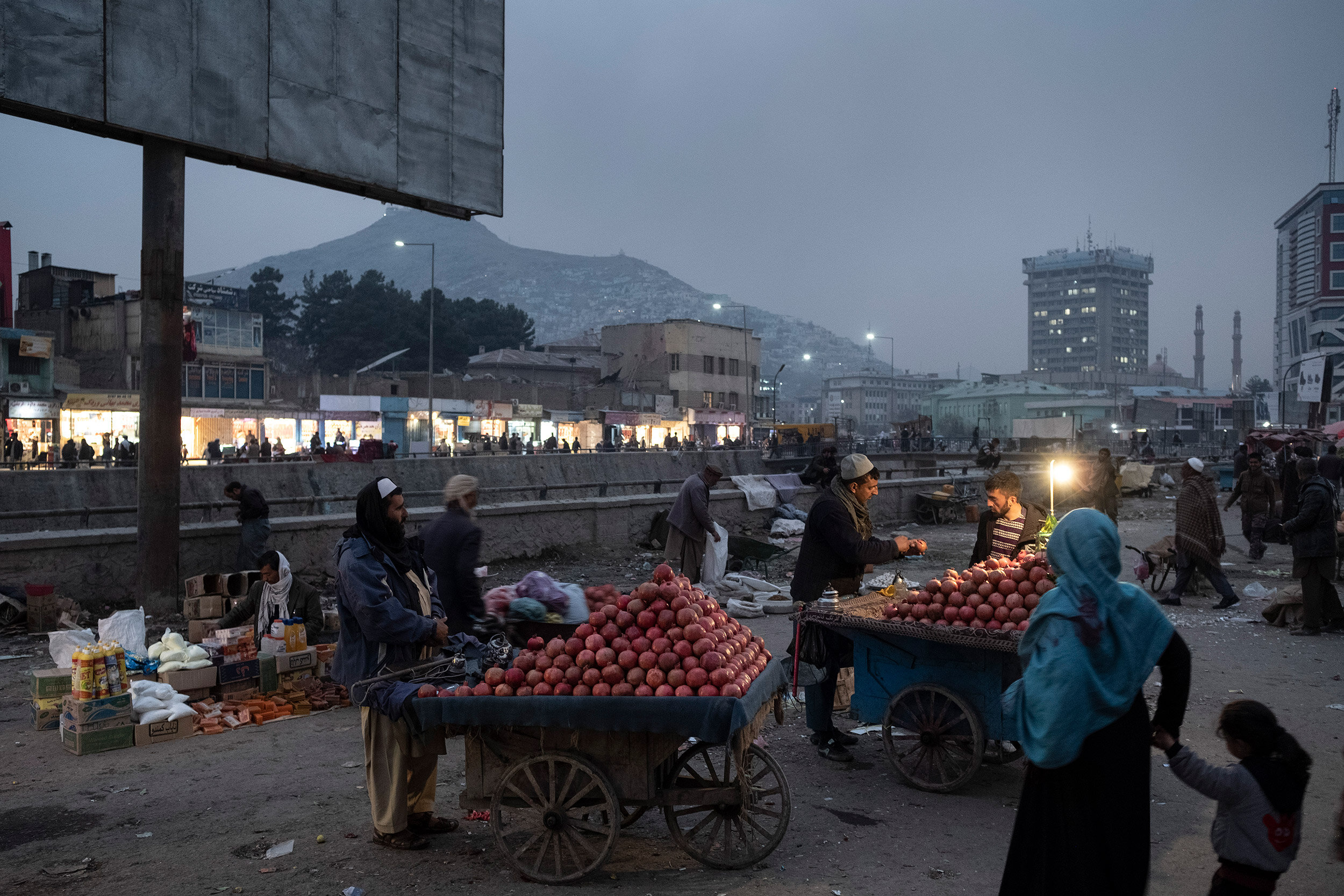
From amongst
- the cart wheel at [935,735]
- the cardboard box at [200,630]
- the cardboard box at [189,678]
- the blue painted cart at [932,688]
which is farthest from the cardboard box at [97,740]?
the cart wheel at [935,735]

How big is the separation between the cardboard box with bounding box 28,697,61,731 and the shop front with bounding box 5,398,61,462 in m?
27.7

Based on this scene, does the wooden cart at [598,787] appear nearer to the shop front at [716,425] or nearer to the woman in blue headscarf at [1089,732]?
the woman in blue headscarf at [1089,732]

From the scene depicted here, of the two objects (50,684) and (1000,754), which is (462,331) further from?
(1000,754)

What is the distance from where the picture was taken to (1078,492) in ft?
71.9

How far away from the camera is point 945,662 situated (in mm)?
5426

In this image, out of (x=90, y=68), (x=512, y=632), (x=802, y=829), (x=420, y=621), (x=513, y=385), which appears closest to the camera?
(x=420, y=621)

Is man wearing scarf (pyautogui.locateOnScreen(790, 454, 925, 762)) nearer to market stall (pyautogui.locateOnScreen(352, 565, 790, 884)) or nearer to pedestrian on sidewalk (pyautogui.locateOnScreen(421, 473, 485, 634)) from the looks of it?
market stall (pyautogui.locateOnScreen(352, 565, 790, 884))

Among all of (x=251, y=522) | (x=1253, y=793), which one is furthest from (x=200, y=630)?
(x=1253, y=793)

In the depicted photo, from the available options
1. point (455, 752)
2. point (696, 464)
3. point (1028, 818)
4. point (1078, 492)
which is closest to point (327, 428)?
point (696, 464)

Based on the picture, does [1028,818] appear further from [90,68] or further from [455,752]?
[90,68]

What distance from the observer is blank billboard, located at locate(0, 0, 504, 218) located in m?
9.68

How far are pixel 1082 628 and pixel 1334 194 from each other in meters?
114

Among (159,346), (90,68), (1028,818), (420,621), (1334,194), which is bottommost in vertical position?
(1028,818)

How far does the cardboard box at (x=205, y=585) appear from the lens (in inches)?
344
